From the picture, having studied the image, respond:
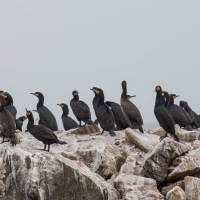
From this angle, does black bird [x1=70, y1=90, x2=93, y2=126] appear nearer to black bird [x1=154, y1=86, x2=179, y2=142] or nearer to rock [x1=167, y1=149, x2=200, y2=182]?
black bird [x1=154, y1=86, x2=179, y2=142]

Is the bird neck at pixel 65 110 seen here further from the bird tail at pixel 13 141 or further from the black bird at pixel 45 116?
the bird tail at pixel 13 141

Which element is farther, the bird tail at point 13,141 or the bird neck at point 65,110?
the bird neck at point 65,110

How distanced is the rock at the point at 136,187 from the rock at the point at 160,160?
0.60 metres

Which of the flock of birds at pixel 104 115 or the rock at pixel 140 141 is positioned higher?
the flock of birds at pixel 104 115

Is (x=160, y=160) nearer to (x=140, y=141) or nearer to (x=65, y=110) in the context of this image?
(x=140, y=141)

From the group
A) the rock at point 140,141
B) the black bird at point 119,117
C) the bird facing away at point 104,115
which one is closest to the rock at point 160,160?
the rock at point 140,141

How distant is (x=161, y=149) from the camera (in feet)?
40.7

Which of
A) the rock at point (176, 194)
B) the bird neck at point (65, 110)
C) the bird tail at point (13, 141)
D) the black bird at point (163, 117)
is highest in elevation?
the bird neck at point (65, 110)

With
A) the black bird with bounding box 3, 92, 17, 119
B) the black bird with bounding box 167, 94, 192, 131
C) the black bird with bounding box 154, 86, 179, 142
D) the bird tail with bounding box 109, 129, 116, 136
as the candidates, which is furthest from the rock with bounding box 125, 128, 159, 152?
the black bird with bounding box 3, 92, 17, 119

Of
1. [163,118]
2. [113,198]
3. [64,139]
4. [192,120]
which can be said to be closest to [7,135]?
[64,139]

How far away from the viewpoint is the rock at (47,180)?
10680 mm

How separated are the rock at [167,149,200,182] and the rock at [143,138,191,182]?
228 millimetres

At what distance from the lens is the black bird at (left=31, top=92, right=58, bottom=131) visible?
16.5 meters

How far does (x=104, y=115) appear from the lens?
15797 mm
